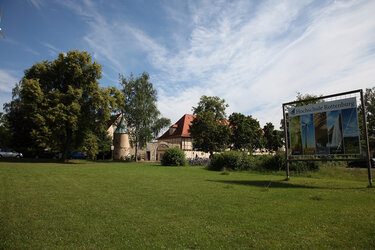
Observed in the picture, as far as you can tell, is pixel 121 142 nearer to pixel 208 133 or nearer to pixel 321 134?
pixel 208 133

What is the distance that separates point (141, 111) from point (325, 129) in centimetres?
3151

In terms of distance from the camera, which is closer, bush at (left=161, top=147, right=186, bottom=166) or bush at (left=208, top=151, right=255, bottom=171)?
bush at (left=208, top=151, right=255, bottom=171)

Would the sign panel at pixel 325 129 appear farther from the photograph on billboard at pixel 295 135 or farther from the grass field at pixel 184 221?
the grass field at pixel 184 221

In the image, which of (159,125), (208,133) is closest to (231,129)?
(208,133)

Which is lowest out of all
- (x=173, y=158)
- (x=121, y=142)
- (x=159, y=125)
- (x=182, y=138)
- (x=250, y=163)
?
(x=250, y=163)

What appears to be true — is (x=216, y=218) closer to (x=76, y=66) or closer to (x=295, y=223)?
(x=295, y=223)

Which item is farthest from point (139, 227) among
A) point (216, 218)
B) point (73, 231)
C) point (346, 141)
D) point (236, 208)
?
point (346, 141)

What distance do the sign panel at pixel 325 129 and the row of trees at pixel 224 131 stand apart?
19251 millimetres

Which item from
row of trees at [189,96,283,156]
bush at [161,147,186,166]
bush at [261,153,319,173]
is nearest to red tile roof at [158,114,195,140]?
row of trees at [189,96,283,156]

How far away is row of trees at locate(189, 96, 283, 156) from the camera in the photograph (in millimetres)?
35188

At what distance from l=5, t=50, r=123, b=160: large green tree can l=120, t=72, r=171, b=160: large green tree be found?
26.4 feet

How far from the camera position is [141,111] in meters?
39.6

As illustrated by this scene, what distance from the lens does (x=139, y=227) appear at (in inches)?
172

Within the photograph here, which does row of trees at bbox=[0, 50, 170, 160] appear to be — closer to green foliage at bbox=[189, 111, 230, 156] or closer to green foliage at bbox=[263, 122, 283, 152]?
green foliage at bbox=[189, 111, 230, 156]
